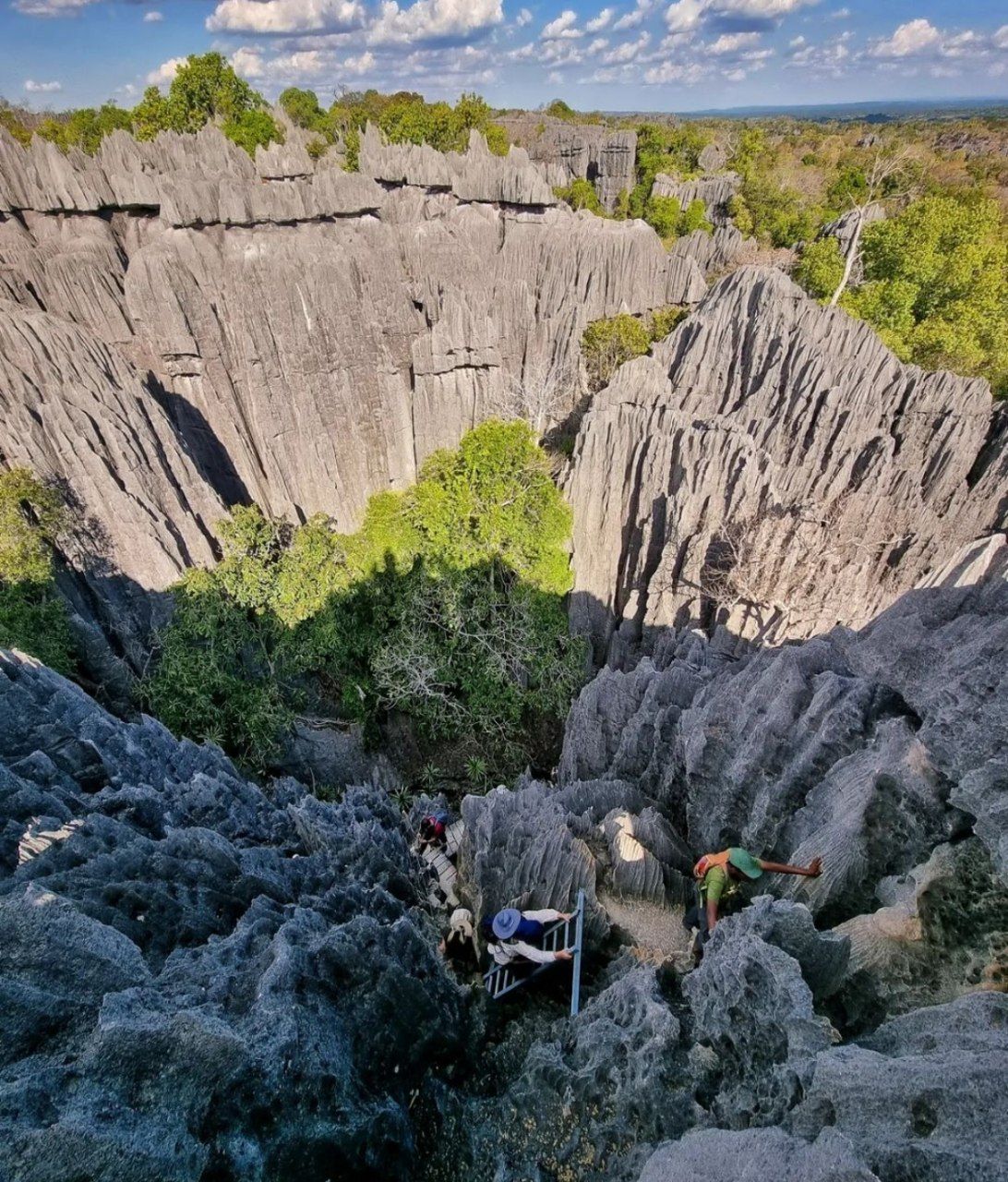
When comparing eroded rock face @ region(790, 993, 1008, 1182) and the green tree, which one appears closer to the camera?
eroded rock face @ region(790, 993, 1008, 1182)

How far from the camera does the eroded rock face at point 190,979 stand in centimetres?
427

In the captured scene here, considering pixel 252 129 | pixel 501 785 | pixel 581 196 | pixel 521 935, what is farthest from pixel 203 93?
pixel 521 935

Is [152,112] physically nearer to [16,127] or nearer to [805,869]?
[16,127]

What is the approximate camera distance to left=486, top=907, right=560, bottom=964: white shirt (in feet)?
22.6

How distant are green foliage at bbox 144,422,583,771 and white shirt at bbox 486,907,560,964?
7743mm

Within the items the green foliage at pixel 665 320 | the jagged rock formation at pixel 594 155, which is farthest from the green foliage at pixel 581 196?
the green foliage at pixel 665 320

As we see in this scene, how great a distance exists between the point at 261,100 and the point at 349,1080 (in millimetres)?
52286

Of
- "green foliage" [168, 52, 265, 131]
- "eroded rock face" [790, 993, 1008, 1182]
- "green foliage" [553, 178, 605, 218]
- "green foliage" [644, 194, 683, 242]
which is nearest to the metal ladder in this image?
"eroded rock face" [790, 993, 1008, 1182]

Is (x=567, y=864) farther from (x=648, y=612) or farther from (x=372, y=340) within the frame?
(x=372, y=340)

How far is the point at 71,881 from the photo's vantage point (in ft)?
21.2

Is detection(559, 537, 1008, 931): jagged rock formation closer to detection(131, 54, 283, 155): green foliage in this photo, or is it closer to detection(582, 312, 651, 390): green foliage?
detection(582, 312, 651, 390): green foliage

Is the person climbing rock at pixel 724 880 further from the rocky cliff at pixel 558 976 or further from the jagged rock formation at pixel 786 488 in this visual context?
the jagged rock formation at pixel 786 488

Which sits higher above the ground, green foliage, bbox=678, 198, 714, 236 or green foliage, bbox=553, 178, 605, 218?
green foliage, bbox=553, 178, 605, 218

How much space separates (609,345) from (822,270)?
39.1 feet
